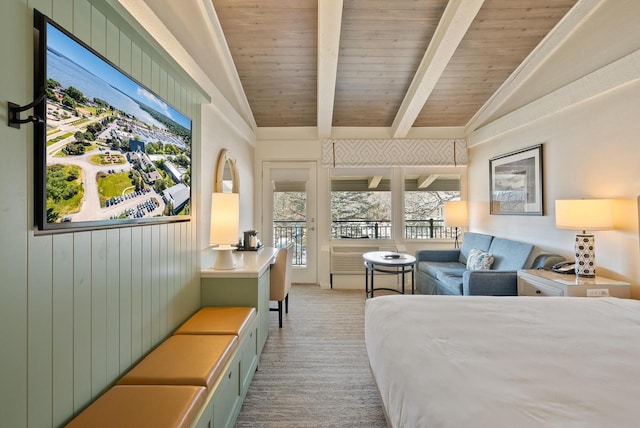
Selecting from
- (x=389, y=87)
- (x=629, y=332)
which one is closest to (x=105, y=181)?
(x=629, y=332)

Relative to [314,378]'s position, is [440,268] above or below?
above

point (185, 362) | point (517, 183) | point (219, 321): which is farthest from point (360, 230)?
point (185, 362)

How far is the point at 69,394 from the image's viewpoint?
1.08 meters

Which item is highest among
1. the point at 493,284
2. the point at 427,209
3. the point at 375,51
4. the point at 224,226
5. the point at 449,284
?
the point at 375,51

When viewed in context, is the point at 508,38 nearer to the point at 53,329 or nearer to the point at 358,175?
the point at 358,175

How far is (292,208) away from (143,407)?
12.4ft

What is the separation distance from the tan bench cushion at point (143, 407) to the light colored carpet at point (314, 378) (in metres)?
0.75

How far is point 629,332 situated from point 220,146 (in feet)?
10.9

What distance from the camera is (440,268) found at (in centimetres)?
363

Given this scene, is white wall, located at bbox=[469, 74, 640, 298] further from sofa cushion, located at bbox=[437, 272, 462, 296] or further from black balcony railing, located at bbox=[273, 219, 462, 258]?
black balcony railing, located at bbox=[273, 219, 462, 258]

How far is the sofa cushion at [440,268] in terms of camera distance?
3.51 meters

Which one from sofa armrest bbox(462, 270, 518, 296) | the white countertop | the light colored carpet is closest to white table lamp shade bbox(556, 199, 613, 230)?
sofa armrest bbox(462, 270, 518, 296)

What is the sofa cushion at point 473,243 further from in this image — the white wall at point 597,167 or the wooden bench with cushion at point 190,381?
the wooden bench with cushion at point 190,381

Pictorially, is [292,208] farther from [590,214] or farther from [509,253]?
[590,214]
